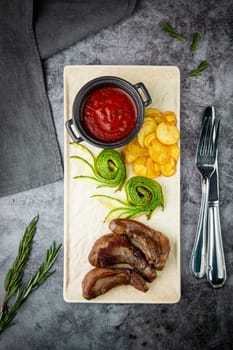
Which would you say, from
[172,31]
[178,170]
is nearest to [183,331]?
[178,170]

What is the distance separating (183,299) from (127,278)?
32cm

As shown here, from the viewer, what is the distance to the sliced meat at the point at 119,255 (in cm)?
164

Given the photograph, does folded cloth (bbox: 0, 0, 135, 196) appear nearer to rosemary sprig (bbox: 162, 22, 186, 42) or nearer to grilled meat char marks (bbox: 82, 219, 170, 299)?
rosemary sprig (bbox: 162, 22, 186, 42)

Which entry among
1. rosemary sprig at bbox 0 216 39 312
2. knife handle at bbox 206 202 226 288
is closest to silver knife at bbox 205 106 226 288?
knife handle at bbox 206 202 226 288

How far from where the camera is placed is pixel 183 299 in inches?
71.5

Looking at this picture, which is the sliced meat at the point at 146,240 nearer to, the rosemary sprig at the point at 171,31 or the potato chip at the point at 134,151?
the potato chip at the point at 134,151

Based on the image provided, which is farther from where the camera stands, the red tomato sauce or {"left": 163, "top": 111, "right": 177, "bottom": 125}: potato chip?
{"left": 163, "top": 111, "right": 177, "bottom": 125}: potato chip

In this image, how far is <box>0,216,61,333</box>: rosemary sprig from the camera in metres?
1.74

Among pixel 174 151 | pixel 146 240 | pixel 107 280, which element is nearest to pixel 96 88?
pixel 174 151

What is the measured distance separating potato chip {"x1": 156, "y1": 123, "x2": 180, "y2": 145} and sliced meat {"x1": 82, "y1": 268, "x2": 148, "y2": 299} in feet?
1.79

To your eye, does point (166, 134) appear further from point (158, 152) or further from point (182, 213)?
point (182, 213)

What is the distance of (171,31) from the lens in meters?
1.78

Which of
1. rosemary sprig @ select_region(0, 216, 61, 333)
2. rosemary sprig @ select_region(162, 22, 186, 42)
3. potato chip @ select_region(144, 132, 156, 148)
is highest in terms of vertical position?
rosemary sprig @ select_region(162, 22, 186, 42)

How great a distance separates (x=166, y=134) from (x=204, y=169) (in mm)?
277
